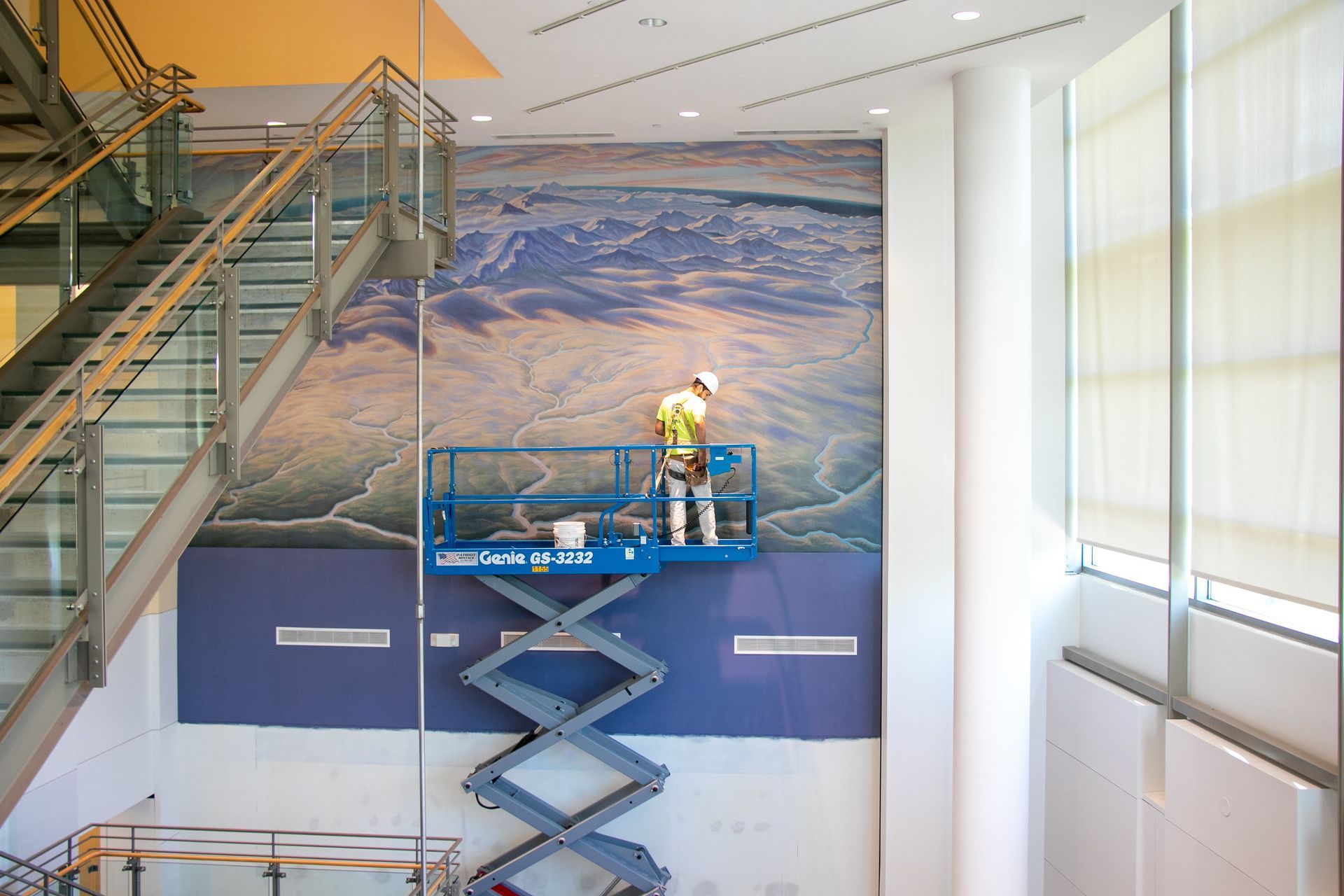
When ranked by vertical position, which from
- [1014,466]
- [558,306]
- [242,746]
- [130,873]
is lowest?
[130,873]

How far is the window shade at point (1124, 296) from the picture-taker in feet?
21.5

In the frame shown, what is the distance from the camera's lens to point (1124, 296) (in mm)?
7039

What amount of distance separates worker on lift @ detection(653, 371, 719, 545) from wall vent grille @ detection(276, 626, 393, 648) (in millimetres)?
2741

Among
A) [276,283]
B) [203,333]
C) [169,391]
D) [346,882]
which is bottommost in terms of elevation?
[346,882]

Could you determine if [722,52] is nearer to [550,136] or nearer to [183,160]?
[550,136]

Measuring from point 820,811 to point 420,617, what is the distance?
5010mm

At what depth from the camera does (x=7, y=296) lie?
17.8 ft

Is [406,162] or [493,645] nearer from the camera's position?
[406,162]

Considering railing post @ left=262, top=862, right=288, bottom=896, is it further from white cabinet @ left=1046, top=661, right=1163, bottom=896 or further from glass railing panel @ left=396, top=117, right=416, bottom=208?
white cabinet @ left=1046, top=661, right=1163, bottom=896

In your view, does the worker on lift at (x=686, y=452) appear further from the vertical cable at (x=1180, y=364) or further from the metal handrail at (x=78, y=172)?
the metal handrail at (x=78, y=172)

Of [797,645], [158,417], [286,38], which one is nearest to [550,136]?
[286,38]

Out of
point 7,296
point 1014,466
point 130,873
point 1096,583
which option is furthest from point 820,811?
point 7,296

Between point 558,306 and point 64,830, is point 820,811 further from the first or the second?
point 64,830

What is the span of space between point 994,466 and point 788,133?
3.34 meters
